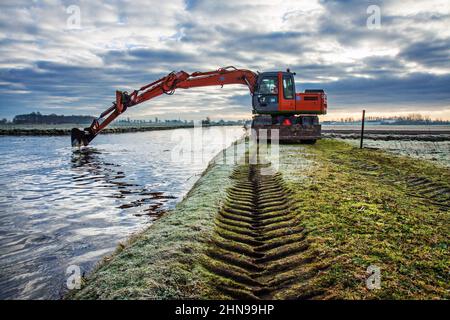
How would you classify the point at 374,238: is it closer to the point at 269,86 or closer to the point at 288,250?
the point at 288,250

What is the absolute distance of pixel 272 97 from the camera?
2009 centimetres

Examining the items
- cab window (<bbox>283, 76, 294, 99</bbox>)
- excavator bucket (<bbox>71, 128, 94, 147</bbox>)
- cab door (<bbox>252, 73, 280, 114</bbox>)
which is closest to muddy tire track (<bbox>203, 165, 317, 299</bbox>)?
cab door (<bbox>252, 73, 280, 114</bbox>)

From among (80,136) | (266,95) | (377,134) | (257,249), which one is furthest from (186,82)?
(377,134)

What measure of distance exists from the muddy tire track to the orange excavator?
13800mm

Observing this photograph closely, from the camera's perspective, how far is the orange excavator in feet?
65.4

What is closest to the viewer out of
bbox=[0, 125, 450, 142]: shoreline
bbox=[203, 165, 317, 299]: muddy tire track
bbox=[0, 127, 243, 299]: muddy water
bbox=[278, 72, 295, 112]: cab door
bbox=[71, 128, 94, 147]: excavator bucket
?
bbox=[203, 165, 317, 299]: muddy tire track

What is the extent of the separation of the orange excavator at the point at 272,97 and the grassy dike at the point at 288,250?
525 inches

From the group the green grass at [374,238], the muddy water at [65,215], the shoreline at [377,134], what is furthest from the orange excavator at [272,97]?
the shoreline at [377,134]

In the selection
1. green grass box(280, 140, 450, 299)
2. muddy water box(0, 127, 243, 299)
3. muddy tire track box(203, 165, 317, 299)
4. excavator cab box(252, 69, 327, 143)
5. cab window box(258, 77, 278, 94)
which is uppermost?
cab window box(258, 77, 278, 94)

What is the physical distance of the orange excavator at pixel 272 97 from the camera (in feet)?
65.4

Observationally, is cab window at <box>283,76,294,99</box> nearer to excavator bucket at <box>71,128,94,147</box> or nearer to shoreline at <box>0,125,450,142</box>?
excavator bucket at <box>71,128,94,147</box>

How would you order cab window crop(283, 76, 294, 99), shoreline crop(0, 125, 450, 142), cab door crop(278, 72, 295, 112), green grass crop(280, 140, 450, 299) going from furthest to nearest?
1. shoreline crop(0, 125, 450, 142)
2. cab window crop(283, 76, 294, 99)
3. cab door crop(278, 72, 295, 112)
4. green grass crop(280, 140, 450, 299)
